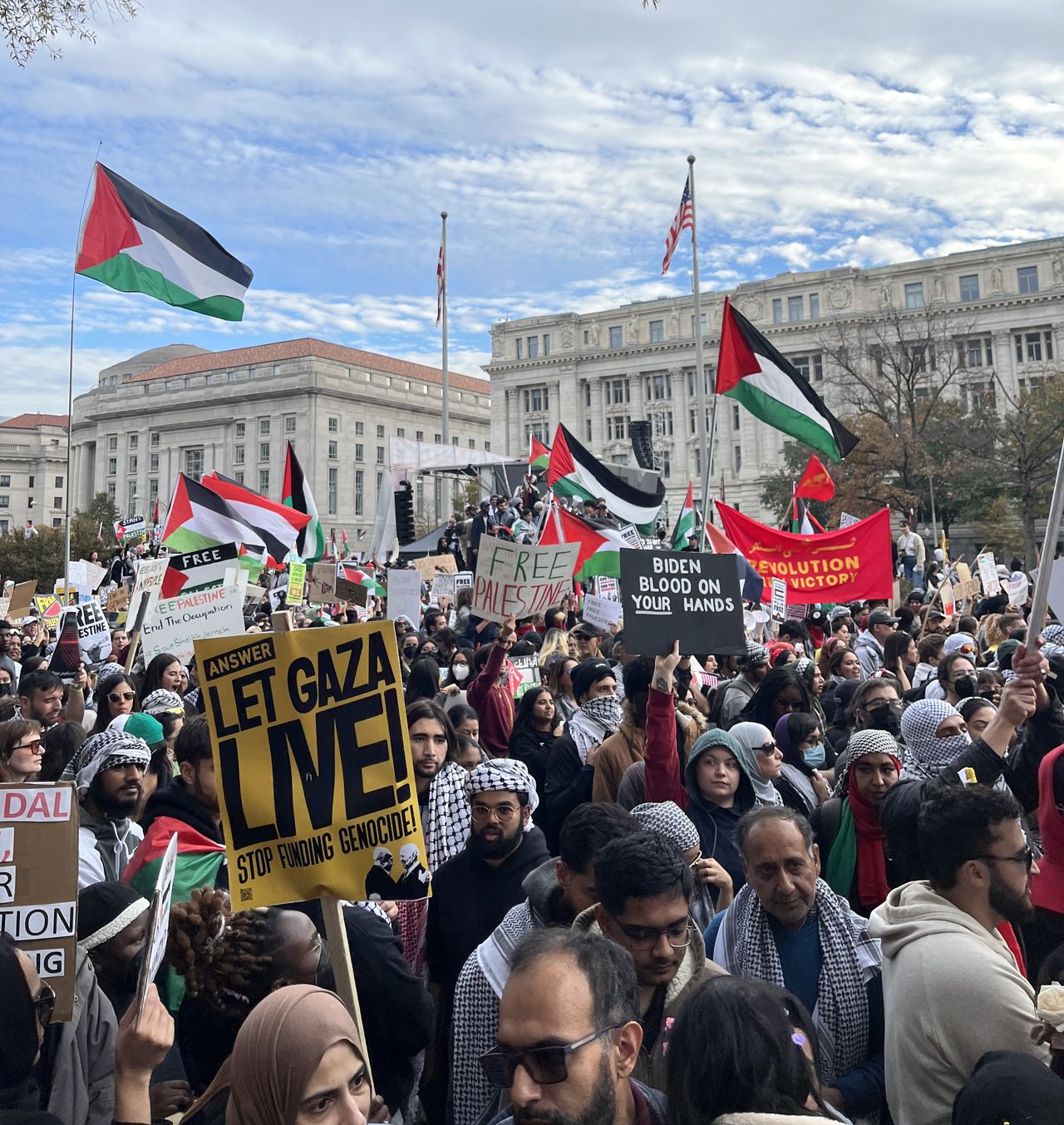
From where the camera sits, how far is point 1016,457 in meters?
38.0

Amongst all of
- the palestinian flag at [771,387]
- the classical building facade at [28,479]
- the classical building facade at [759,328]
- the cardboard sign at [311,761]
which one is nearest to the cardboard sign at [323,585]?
the palestinian flag at [771,387]

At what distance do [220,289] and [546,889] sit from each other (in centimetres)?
871

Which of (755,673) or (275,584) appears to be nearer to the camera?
(755,673)

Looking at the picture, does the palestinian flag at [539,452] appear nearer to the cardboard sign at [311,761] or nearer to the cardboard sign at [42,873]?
the cardboard sign at [311,761]

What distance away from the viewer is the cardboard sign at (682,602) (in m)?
5.71

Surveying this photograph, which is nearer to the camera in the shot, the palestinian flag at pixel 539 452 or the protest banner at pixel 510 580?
the protest banner at pixel 510 580

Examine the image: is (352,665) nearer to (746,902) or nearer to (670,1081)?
(746,902)

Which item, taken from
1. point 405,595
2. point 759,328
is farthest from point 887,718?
point 759,328

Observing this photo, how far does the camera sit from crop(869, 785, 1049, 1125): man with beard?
7.67ft

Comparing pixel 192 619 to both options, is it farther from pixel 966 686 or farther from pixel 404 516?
pixel 404 516

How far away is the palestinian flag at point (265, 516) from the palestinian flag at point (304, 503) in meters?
2.19

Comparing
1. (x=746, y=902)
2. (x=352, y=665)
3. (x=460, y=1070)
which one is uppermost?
(x=352, y=665)

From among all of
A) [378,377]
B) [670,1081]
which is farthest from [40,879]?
[378,377]

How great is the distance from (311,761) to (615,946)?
1211 millimetres
